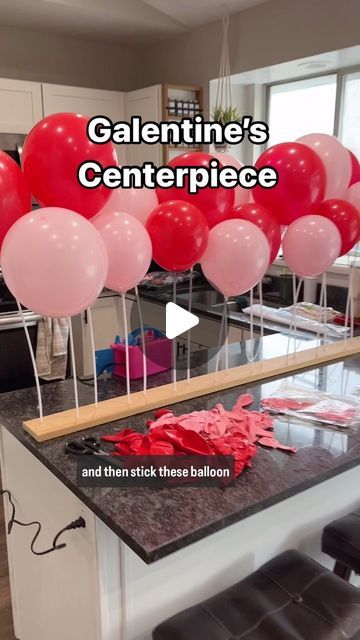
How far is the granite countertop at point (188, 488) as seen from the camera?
1.01 metres

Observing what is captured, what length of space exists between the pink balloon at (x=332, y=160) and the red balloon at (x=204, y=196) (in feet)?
1.33

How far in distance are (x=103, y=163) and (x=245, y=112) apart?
268cm

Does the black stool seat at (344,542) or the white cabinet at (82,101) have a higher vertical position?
the white cabinet at (82,101)

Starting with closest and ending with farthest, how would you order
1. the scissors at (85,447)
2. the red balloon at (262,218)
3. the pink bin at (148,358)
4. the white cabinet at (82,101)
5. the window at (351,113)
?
the scissors at (85,447) → the red balloon at (262,218) → the pink bin at (148,358) → the window at (351,113) → the white cabinet at (82,101)

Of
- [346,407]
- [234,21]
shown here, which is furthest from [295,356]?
[234,21]

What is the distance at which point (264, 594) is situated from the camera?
1.20m

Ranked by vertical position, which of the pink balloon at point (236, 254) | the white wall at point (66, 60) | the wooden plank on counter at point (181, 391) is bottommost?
the wooden plank on counter at point (181, 391)

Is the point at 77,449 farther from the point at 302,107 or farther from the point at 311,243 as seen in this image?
the point at 302,107

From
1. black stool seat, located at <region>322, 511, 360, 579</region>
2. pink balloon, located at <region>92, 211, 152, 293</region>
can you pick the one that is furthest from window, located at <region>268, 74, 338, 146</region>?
black stool seat, located at <region>322, 511, 360, 579</region>

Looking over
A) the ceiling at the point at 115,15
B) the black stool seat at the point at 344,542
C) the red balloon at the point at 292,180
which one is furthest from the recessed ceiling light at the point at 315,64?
the black stool seat at the point at 344,542

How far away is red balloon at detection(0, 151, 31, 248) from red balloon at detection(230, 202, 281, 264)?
0.67 meters

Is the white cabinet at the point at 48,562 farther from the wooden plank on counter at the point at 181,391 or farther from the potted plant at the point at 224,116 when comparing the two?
the potted plant at the point at 224,116

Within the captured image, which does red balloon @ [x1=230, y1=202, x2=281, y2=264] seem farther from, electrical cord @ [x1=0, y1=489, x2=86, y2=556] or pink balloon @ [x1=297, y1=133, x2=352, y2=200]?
electrical cord @ [x1=0, y1=489, x2=86, y2=556]

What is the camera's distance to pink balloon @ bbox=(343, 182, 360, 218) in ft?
6.42
